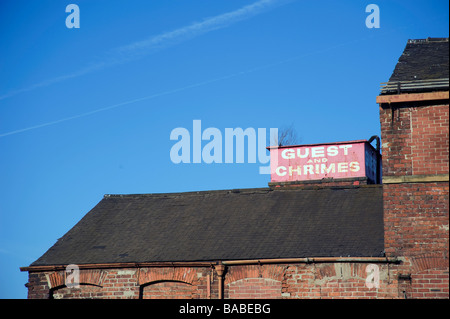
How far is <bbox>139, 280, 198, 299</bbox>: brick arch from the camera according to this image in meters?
21.9

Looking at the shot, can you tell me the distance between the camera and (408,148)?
19.2 m

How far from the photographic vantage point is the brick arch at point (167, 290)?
71.8 ft

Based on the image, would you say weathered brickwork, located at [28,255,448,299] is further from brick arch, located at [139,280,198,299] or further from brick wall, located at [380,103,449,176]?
brick wall, located at [380,103,449,176]

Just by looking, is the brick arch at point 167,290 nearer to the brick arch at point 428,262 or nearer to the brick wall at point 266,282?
the brick wall at point 266,282

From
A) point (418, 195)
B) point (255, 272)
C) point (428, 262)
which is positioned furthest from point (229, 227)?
point (428, 262)

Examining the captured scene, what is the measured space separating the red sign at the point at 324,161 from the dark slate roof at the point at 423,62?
26.5 ft

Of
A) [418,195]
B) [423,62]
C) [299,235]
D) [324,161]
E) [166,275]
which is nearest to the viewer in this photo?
[418,195]

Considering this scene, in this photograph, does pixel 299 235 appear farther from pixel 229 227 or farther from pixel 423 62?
pixel 423 62

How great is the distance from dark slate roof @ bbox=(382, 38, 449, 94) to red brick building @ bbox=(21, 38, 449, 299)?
0.04 meters

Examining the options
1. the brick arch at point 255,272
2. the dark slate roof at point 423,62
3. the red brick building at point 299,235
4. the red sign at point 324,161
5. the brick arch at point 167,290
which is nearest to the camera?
the red brick building at point 299,235

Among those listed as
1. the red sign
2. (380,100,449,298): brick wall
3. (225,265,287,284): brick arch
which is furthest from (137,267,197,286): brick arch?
the red sign

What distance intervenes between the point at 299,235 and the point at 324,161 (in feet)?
28.0

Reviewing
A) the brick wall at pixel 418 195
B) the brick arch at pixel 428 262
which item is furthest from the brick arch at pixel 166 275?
the brick arch at pixel 428 262

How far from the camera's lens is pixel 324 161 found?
29.8m
